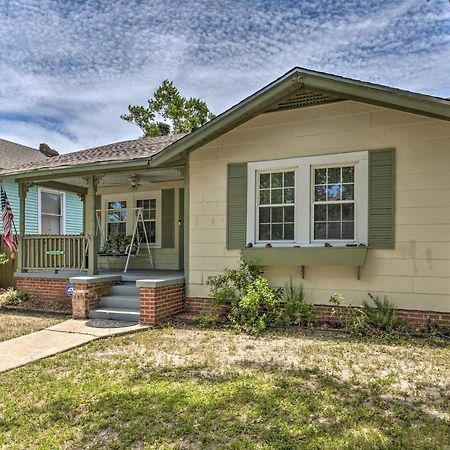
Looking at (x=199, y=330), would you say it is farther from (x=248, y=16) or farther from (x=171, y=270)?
(x=248, y=16)

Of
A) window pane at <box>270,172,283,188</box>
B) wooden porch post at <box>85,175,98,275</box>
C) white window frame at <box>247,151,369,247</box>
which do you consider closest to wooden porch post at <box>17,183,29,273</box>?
wooden porch post at <box>85,175,98,275</box>

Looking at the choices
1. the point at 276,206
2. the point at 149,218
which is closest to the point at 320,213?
the point at 276,206

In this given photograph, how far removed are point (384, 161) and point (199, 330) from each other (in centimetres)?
396

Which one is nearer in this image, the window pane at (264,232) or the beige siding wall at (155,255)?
the window pane at (264,232)

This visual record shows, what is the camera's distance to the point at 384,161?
6129 millimetres

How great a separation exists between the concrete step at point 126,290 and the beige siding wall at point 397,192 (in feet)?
3.89

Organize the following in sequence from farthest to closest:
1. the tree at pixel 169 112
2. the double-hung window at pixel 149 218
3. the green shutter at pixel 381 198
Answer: the tree at pixel 169 112 → the double-hung window at pixel 149 218 → the green shutter at pixel 381 198

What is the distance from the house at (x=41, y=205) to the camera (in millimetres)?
14133

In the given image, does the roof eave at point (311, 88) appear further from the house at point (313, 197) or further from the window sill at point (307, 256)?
the window sill at point (307, 256)

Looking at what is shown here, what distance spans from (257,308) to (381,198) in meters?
2.63

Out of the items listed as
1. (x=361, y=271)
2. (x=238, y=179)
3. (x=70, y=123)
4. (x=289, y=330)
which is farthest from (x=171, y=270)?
(x=70, y=123)

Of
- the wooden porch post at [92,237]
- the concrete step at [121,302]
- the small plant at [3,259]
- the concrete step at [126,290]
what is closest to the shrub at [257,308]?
the concrete step at [121,302]

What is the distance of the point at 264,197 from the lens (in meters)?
7.05

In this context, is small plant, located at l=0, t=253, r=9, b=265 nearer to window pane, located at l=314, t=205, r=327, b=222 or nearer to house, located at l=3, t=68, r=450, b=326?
house, located at l=3, t=68, r=450, b=326
